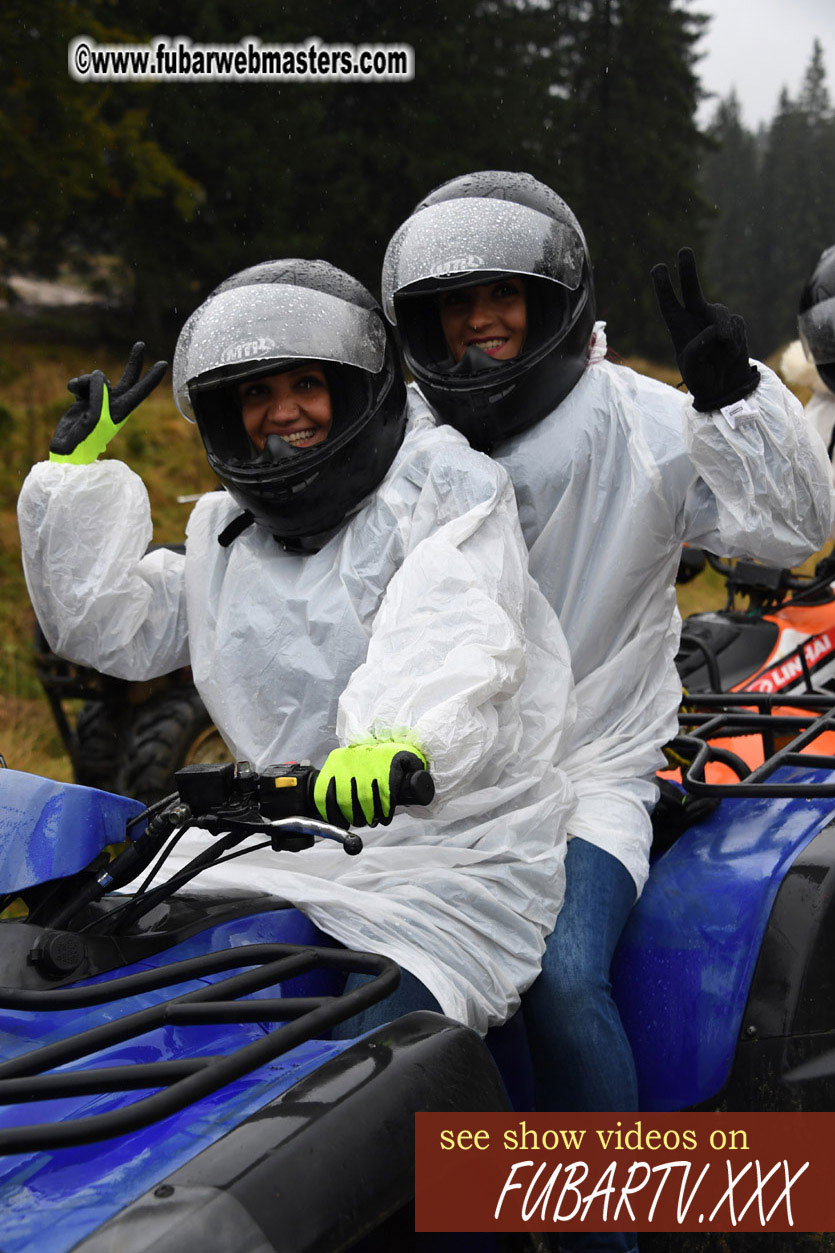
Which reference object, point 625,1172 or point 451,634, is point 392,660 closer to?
point 451,634

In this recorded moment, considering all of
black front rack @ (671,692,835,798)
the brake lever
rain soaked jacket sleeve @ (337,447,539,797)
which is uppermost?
rain soaked jacket sleeve @ (337,447,539,797)

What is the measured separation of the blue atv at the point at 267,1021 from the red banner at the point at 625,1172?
39 millimetres

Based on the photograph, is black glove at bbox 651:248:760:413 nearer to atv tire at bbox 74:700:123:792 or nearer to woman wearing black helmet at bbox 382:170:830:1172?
woman wearing black helmet at bbox 382:170:830:1172

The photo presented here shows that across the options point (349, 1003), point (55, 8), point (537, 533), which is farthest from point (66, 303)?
point (349, 1003)

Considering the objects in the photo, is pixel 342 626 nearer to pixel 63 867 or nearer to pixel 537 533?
pixel 537 533

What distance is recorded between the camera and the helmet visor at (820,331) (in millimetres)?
4617

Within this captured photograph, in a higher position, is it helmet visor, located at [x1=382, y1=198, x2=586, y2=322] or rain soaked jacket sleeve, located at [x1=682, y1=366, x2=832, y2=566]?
helmet visor, located at [x1=382, y1=198, x2=586, y2=322]

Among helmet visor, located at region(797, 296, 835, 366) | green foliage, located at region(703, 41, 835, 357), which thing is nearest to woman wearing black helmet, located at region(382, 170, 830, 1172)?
helmet visor, located at region(797, 296, 835, 366)

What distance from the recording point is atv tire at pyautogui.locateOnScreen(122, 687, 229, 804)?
203 inches

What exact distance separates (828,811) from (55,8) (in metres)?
8.46

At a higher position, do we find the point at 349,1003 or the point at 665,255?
the point at 665,255

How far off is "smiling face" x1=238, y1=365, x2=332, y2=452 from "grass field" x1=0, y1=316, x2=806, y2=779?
511 cm

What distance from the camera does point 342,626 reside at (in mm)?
2469

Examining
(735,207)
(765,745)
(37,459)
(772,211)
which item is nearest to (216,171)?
(37,459)
